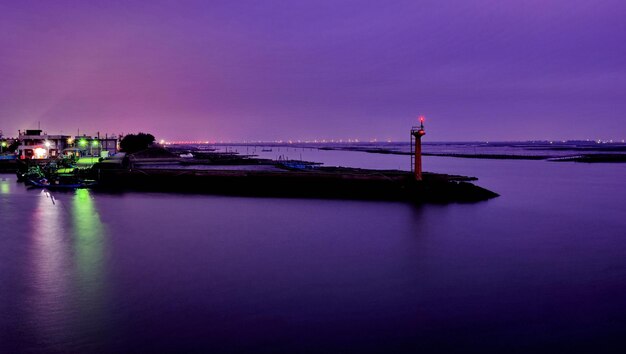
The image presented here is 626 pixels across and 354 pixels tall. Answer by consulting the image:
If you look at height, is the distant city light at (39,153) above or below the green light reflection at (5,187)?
above

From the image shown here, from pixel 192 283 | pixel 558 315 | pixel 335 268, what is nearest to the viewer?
pixel 558 315

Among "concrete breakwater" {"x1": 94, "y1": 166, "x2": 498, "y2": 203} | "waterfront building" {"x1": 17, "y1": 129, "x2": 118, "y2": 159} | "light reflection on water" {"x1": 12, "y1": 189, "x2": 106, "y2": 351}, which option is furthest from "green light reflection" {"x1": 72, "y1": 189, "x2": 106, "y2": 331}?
"waterfront building" {"x1": 17, "y1": 129, "x2": 118, "y2": 159}

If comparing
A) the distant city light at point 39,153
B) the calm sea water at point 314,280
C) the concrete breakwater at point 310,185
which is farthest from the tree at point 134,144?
the calm sea water at point 314,280

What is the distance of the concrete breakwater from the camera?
118ft

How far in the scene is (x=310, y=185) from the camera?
41.1 meters

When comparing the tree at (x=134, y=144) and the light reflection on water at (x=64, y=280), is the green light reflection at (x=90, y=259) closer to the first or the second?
the light reflection on water at (x=64, y=280)

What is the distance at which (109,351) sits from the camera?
11.0 m

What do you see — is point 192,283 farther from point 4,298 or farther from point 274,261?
point 4,298

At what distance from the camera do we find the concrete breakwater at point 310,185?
118ft

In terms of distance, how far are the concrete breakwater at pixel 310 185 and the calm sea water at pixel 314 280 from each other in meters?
3.22

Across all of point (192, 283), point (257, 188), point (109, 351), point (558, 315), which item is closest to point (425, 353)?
point (558, 315)

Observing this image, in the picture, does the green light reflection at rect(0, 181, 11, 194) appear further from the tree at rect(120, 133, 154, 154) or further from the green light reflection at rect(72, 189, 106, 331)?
the tree at rect(120, 133, 154, 154)

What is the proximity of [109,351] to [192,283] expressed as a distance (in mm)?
5252

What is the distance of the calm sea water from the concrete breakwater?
322 cm
